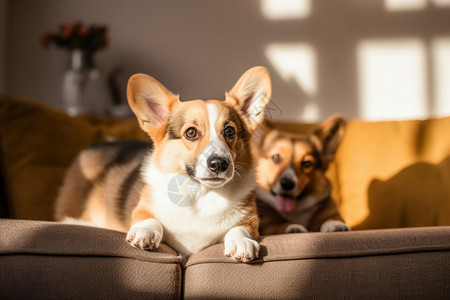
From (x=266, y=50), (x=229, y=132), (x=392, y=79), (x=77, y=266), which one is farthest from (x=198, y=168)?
(x=392, y=79)

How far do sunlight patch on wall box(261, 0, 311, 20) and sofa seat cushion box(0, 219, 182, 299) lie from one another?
2.53m

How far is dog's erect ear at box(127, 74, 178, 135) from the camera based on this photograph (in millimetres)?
1272

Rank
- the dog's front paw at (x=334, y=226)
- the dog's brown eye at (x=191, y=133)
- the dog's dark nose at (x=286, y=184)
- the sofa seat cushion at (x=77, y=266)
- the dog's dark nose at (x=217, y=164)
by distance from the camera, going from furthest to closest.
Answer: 1. the dog's dark nose at (x=286, y=184)
2. the dog's front paw at (x=334, y=226)
3. the dog's brown eye at (x=191, y=133)
4. the dog's dark nose at (x=217, y=164)
5. the sofa seat cushion at (x=77, y=266)

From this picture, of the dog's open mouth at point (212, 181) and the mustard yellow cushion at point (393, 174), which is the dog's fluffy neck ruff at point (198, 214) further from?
the mustard yellow cushion at point (393, 174)

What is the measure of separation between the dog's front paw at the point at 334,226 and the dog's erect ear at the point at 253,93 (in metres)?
0.56

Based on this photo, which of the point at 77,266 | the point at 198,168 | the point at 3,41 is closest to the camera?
the point at 77,266

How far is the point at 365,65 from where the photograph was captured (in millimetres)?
3174

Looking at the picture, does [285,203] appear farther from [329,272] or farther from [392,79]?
[392,79]

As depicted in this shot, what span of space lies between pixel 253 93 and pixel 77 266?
0.78m

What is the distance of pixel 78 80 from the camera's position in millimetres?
2777

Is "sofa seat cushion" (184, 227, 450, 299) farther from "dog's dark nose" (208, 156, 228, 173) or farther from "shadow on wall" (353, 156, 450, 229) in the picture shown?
"shadow on wall" (353, 156, 450, 229)

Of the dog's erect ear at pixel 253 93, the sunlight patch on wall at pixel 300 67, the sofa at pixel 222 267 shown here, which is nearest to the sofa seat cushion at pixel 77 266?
the sofa at pixel 222 267

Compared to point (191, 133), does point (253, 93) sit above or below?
above

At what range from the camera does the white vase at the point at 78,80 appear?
278 cm
